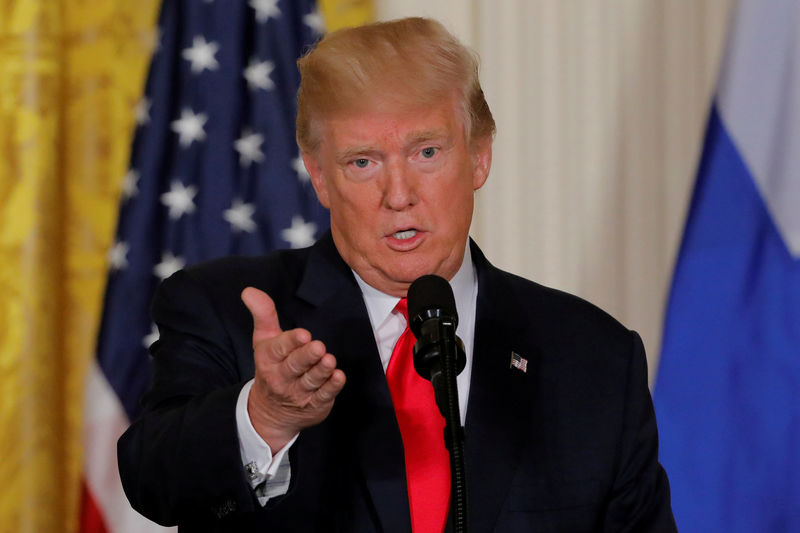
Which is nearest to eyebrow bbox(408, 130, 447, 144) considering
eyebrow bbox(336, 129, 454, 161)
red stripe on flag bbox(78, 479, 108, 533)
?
eyebrow bbox(336, 129, 454, 161)

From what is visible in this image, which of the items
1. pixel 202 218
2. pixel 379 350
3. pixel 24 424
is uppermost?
pixel 379 350

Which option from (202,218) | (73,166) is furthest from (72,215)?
(202,218)

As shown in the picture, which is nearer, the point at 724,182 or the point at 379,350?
the point at 379,350

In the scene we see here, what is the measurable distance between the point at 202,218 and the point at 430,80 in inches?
58.8

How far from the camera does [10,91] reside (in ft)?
9.84

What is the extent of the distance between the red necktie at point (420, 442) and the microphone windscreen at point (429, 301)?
424 millimetres

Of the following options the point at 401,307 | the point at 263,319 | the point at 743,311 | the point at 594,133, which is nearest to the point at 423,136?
the point at 401,307

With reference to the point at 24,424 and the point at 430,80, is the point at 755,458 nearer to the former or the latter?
the point at 430,80

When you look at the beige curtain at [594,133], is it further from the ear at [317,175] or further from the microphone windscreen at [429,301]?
the microphone windscreen at [429,301]

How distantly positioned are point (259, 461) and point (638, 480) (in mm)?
756

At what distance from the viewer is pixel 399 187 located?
176 cm

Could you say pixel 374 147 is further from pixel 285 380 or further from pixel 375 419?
pixel 285 380

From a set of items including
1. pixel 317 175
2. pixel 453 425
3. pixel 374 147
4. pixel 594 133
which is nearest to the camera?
pixel 453 425

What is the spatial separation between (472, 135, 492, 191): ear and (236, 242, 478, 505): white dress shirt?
0.46ft
